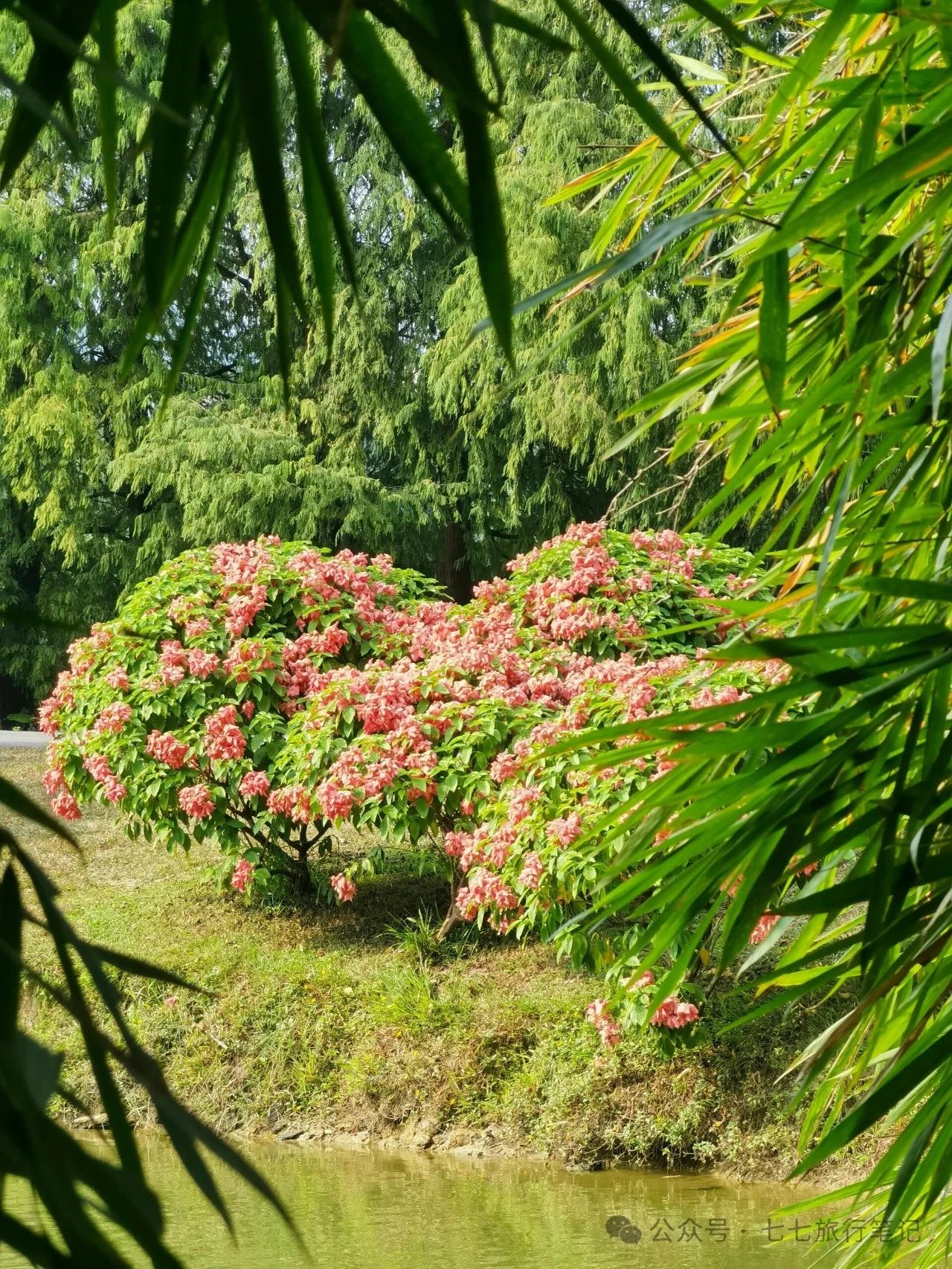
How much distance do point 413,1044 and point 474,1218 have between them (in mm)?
1404

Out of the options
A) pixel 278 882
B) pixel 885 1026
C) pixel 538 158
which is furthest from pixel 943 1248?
pixel 538 158

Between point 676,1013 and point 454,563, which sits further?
point 454,563

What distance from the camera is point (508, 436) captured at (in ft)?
43.4

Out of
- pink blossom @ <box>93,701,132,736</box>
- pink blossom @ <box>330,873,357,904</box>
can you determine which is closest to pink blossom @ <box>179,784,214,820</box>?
pink blossom @ <box>93,701,132,736</box>

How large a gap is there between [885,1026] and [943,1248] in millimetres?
280

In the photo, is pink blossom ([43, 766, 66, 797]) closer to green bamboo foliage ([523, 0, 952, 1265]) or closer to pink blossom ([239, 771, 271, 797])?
pink blossom ([239, 771, 271, 797])

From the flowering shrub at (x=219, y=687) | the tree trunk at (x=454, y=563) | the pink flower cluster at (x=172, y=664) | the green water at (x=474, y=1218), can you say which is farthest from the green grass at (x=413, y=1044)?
the tree trunk at (x=454, y=563)

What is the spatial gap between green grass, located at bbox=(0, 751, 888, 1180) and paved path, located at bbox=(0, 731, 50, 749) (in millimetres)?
4740

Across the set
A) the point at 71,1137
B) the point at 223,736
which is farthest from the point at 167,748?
the point at 71,1137

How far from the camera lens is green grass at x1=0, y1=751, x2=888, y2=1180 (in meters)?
6.09

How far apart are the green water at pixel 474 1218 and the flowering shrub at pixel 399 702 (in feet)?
1.99

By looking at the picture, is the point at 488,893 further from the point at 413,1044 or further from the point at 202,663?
Result: the point at 202,663

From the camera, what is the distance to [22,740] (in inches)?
553

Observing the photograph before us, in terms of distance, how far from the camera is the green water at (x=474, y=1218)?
16.6 ft
